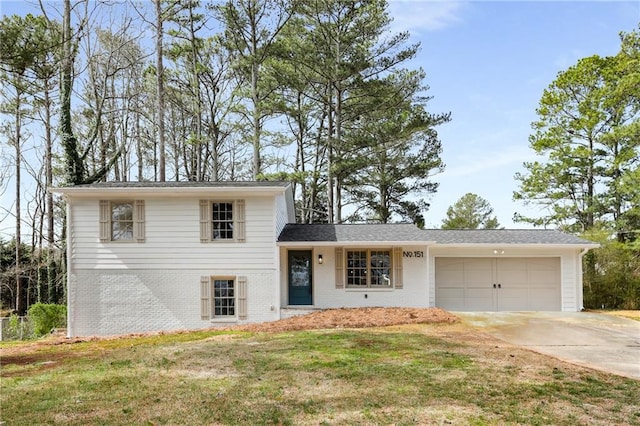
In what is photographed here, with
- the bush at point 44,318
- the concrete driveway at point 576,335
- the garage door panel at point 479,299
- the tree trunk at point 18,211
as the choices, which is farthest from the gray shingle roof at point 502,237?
the tree trunk at point 18,211

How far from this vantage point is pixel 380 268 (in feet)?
48.2

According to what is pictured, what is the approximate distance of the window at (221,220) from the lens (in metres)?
13.6

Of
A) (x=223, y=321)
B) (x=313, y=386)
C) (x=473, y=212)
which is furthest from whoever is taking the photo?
(x=473, y=212)

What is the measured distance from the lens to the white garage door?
15.7 meters

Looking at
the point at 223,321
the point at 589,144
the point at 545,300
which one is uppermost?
the point at 589,144

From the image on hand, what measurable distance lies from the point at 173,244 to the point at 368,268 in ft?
20.2

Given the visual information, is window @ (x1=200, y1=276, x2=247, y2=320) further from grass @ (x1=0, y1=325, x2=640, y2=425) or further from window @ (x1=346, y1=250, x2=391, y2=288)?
grass @ (x1=0, y1=325, x2=640, y2=425)

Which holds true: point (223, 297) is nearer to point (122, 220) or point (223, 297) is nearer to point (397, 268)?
point (122, 220)

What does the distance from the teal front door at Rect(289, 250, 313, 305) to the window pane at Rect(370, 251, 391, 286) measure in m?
2.06

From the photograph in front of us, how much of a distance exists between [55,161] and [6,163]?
2.56 metres

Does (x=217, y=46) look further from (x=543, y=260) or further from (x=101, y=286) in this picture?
(x=543, y=260)

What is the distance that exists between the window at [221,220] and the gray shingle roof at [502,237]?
A: 20.1 ft

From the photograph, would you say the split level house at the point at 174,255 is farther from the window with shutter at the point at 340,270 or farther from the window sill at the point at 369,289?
the window sill at the point at 369,289

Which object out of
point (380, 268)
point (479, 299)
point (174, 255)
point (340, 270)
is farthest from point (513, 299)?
point (174, 255)
